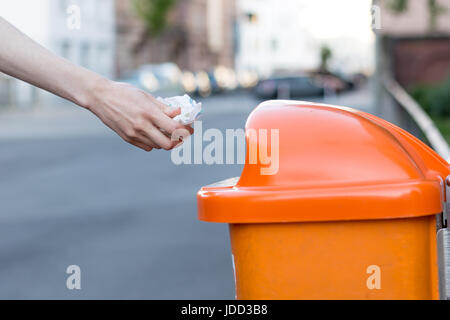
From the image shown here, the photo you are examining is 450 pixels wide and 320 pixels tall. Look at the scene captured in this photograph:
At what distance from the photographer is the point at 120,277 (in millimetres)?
6020

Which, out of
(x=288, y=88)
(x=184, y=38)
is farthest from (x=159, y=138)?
(x=184, y=38)

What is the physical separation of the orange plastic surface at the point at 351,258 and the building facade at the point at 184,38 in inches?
1793

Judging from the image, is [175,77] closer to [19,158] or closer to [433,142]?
[19,158]

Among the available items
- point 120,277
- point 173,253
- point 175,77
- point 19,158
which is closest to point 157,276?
point 120,277

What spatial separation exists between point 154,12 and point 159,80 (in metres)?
17.0

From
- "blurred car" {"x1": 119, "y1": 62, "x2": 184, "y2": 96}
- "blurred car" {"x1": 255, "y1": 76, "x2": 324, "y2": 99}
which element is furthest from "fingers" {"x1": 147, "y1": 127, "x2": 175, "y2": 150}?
"blurred car" {"x1": 255, "y1": 76, "x2": 324, "y2": 99}

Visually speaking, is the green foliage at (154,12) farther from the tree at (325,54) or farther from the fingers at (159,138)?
the fingers at (159,138)

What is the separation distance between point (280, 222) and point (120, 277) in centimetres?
395

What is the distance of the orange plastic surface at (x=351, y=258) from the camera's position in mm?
2162

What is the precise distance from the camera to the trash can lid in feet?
7.08

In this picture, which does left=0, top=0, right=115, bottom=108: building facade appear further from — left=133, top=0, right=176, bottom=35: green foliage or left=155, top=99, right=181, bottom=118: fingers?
left=155, top=99, right=181, bottom=118: fingers

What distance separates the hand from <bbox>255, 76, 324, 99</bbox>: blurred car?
34.4 meters

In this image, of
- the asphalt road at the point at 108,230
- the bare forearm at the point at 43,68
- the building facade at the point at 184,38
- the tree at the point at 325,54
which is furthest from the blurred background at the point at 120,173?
the tree at the point at 325,54

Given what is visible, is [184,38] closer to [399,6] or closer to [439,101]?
[439,101]
